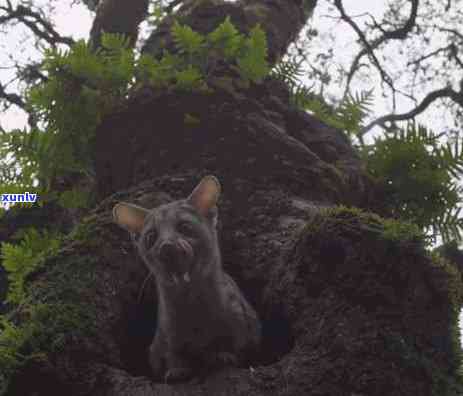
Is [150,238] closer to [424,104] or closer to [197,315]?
[197,315]

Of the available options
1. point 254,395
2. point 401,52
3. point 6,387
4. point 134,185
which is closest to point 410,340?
point 254,395

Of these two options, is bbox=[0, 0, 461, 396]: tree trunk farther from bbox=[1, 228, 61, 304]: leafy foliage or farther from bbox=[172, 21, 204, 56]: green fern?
bbox=[172, 21, 204, 56]: green fern

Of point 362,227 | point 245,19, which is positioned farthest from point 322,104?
point 362,227

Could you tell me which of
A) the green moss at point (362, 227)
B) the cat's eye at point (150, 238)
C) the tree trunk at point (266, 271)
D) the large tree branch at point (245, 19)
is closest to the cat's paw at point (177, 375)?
the tree trunk at point (266, 271)

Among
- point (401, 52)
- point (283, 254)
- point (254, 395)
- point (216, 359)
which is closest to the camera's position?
point (254, 395)

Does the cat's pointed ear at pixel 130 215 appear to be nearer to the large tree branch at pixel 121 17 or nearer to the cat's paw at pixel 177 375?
the cat's paw at pixel 177 375

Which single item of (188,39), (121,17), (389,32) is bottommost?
(188,39)

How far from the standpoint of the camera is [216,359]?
12.6ft

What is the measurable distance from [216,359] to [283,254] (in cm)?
110

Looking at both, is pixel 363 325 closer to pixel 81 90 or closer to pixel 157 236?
pixel 157 236

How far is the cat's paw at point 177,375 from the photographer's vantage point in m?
3.82

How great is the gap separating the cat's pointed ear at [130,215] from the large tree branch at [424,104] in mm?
8178

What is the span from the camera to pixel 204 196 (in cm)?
434

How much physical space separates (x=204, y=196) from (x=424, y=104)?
31.5 ft
